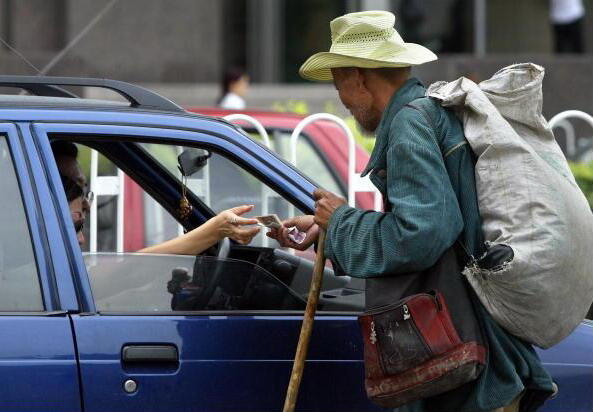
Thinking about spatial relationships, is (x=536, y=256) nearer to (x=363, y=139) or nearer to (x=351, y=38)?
(x=351, y=38)

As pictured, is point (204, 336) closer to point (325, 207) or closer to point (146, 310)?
point (146, 310)

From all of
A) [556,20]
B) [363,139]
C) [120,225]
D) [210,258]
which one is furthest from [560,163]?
[556,20]

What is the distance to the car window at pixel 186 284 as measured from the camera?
390 cm

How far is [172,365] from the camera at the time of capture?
376 centimetres

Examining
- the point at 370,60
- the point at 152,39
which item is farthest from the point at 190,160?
the point at 152,39

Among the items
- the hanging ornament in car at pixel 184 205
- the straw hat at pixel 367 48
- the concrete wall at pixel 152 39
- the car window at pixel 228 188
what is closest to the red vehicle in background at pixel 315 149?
the car window at pixel 228 188

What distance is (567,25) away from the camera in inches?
619

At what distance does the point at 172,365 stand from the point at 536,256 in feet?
3.60

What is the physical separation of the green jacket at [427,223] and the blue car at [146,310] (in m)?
0.40

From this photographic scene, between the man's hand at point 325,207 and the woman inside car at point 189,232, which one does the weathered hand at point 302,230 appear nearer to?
the woman inside car at point 189,232

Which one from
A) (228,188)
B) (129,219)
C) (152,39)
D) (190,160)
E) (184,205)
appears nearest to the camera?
(190,160)

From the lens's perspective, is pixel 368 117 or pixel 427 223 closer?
pixel 427 223

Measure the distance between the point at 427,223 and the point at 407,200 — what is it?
86 mm

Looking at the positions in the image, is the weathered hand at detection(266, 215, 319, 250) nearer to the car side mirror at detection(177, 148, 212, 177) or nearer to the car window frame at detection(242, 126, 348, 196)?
the car side mirror at detection(177, 148, 212, 177)
